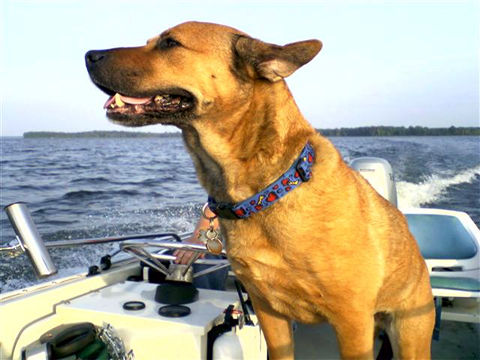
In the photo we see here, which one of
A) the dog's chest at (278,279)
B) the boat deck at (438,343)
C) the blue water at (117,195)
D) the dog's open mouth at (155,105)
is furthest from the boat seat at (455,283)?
the blue water at (117,195)

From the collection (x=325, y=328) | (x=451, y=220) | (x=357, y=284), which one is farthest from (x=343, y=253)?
(x=451, y=220)

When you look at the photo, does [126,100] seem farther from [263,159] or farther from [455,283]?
[455,283]

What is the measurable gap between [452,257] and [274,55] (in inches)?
119

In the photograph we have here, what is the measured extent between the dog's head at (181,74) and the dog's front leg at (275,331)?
3.78ft

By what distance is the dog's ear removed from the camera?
1.93 metres

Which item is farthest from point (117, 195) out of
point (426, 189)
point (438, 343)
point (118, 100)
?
point (118, 100)

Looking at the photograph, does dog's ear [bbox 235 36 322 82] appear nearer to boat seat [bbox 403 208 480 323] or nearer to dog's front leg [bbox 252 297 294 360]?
dog's front leg [bbox 252 297 294 360]

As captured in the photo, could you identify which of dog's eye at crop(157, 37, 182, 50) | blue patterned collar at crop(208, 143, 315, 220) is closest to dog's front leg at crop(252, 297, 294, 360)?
blue patterned collar at crop(208, 143, 315, 220)

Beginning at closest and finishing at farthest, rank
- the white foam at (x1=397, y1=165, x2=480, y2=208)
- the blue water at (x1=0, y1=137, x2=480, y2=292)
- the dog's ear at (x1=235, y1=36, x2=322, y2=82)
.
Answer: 1. the dog's ear at (x1=235, y1=36, x2=322, y2=82)
2. the blue water at (x1=0, y1=137, x2=480, y2=292)
3. the white foam at (x1=397, y1=165, x2=480, y2=208)

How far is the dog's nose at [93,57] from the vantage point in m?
2.14

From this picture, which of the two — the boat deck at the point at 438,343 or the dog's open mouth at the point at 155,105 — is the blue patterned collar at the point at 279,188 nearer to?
the dog's open mouth at the point at 155,105

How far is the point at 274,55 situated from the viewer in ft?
6.72

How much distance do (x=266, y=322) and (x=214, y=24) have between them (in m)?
1.67

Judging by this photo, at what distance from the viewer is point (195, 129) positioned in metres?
2.29
